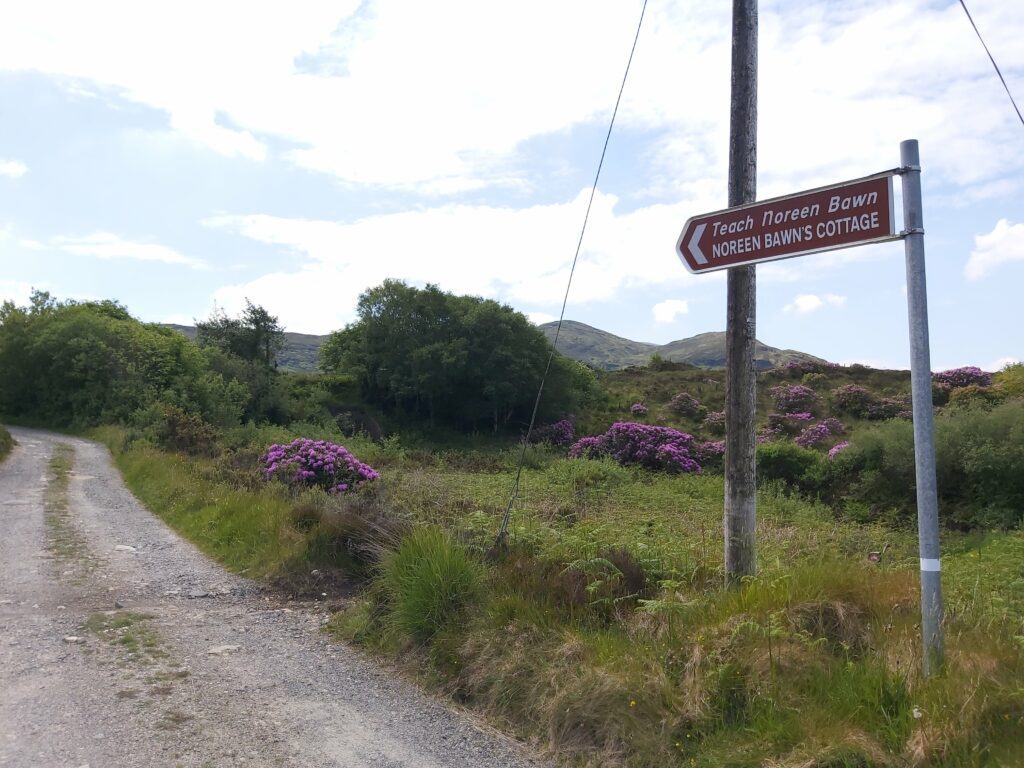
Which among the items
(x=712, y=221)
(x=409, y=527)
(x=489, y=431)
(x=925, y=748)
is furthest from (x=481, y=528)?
(x=489, y=431)

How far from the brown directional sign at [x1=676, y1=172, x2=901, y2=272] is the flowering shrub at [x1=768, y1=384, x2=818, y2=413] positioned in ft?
99.3

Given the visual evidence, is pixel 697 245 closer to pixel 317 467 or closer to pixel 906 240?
pixel 906 240

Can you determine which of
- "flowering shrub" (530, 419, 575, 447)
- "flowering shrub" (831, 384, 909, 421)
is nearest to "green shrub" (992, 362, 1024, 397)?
"flowering shrub" (831, 384, 909, 421)

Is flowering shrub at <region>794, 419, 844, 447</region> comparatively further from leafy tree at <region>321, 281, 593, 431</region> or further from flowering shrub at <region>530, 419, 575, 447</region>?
leafy tree at <region>321, 281, 593, 431</region>

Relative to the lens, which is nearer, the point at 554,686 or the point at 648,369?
the point at 554,686

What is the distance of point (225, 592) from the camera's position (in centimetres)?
804

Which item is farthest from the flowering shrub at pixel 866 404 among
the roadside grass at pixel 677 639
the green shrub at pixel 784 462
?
the roadside grass at pixel 677 639

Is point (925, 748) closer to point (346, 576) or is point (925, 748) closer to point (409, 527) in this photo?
point (409, 527)

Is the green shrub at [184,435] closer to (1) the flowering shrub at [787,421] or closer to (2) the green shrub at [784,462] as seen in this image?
(2) the green shrub at [784,462]

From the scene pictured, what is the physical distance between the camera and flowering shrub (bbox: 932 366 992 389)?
31688mm

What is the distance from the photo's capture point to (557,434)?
3303 centimetres

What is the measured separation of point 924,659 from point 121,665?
17.3 ft

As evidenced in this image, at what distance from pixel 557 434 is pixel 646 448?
26.3 feet

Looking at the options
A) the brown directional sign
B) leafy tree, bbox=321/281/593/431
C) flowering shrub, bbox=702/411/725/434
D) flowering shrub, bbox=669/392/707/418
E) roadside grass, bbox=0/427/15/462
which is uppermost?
leafy tree, bbox=321/281/593/431
